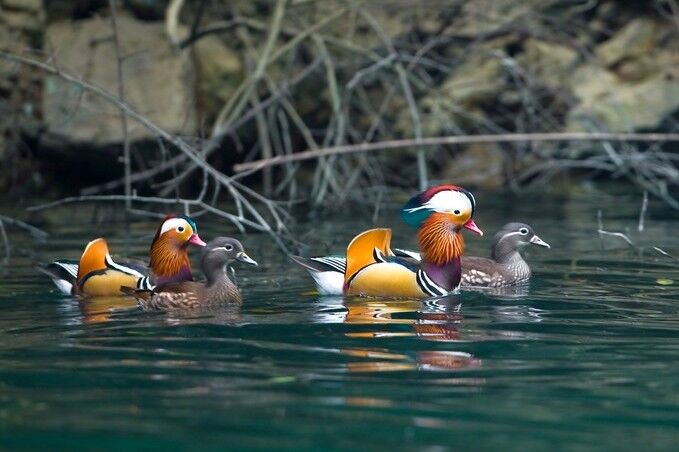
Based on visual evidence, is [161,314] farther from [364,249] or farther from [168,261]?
[364,249]

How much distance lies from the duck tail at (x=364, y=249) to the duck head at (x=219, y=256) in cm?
59

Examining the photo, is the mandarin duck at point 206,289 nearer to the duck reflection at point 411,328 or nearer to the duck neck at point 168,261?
the duck neck at point 168,261

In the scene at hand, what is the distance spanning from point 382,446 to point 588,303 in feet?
11.5

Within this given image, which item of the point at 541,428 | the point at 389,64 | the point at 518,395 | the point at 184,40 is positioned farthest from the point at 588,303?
the point at 184,40

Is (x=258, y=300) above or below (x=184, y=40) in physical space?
below

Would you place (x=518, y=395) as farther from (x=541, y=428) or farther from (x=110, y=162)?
(x=110, y=162)

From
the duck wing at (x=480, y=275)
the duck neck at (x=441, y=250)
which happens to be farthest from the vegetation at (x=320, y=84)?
the duck neck at (x=441, y=250)

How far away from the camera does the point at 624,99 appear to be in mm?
16422

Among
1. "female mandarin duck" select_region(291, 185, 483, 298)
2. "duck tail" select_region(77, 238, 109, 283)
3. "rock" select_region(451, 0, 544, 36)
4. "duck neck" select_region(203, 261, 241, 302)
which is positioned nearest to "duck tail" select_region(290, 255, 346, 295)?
"female mandarin duck" select_region(291, 185, 483, 298)

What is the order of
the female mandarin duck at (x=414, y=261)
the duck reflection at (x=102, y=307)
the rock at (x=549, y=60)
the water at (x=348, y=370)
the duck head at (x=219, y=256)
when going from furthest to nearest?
the rock at (x=549, y=60) < the female mandarin duck at (x=414, y=261) < the duck head at (x=219, y=256) < the duck reflection at (x=102, y=307) < the water at (x=348, y=370)

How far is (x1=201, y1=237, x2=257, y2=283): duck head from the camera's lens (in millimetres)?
7844

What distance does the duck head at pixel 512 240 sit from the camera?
9.30 meters

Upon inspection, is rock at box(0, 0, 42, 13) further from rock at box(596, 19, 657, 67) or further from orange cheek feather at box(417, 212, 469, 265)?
orange cheek feather at box(417, 212, 469, 265)

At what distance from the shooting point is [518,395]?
519 cm
